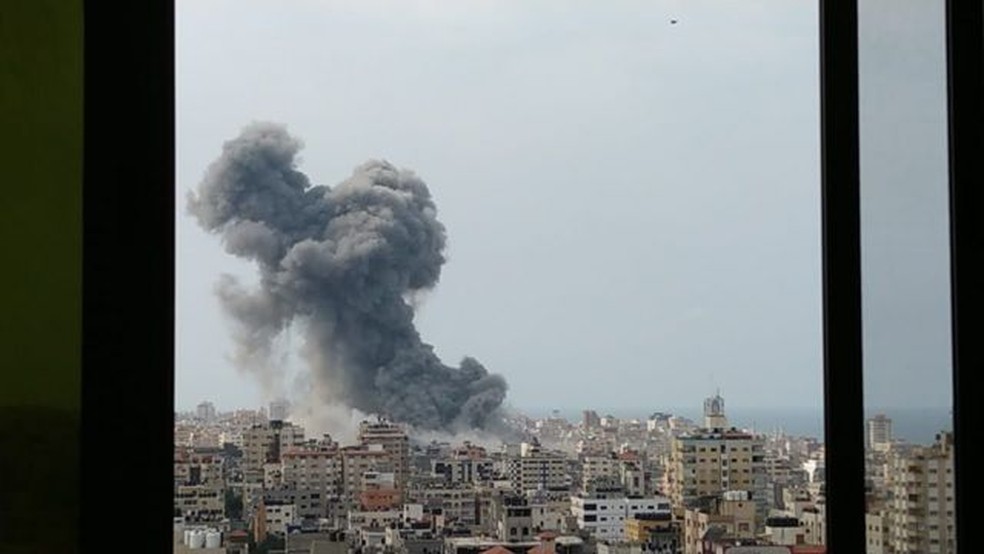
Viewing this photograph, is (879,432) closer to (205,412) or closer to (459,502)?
(459,502)

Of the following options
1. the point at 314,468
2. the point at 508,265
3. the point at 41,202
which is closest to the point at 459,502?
the point at 314,468

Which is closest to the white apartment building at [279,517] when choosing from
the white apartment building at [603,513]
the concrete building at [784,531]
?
the white apartment building at [603,513]

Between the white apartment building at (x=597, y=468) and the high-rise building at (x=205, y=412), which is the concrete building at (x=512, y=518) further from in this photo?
the high-rise building at (x=205, y=412)

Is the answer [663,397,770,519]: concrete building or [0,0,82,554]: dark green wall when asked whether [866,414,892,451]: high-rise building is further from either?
[0,0,82,554]: dark green wall

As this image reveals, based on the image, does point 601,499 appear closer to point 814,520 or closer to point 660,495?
point 660,495

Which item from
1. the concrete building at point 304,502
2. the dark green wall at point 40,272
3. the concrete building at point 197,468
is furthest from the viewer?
the concrete building at point 304,502

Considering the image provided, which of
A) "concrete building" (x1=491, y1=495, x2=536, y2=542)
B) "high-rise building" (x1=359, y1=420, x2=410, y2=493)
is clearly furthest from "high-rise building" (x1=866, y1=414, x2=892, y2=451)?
"high-rise building" (x1=359, y1=420, x2=410, y2=493)

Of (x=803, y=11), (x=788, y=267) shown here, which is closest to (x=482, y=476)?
(x=788, y=267)
